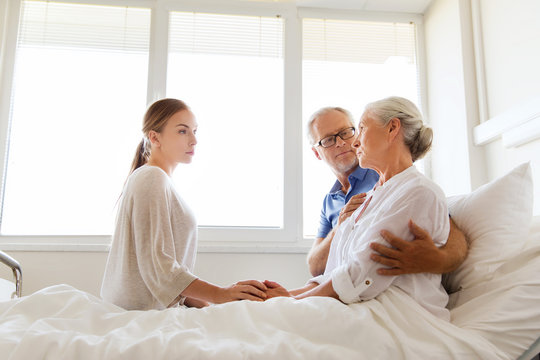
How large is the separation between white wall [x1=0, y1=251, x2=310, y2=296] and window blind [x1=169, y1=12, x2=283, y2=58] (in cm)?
146

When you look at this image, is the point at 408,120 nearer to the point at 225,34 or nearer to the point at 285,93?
the point at 285,93

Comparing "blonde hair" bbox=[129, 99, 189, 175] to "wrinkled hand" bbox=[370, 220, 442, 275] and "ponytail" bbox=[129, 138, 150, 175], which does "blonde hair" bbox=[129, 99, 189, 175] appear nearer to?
"ponytail" bbox=[129, 138, 150, 175]

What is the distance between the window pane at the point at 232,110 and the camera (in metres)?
2.95

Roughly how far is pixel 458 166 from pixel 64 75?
8.88 feet

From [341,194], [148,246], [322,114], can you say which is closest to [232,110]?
[322,114]

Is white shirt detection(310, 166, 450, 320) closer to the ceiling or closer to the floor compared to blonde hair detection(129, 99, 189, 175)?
closer to the floor

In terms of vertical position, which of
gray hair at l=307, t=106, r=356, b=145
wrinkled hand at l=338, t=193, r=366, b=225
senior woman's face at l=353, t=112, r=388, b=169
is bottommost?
wrinkled hand at l=338, t=193, r=366, b=225

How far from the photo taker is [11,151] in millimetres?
2893

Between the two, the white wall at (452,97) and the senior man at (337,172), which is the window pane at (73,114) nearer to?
the senior man at (337,172)

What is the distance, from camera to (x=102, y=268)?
2.61 metres

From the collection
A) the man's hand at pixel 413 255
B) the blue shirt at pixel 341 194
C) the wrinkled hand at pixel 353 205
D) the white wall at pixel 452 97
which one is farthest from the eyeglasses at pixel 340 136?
the man's hand at pixel 413 255

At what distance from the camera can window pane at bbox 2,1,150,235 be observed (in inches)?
112

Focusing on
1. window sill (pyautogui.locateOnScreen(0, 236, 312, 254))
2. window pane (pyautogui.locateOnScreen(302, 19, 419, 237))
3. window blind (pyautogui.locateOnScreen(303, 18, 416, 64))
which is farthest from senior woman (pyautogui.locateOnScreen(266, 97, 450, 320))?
window blind (pyautogui.locateOnScreen(303, 18, 416, 64))

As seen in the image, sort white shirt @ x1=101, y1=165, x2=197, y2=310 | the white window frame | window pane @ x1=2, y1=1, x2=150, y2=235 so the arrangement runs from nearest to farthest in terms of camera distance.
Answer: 1. white shirt @ x1=101, y1=165, x2=197, y2=310
2. the white window frame
3. window pane @ x1=2, y1=1, x2=150, y2=235
